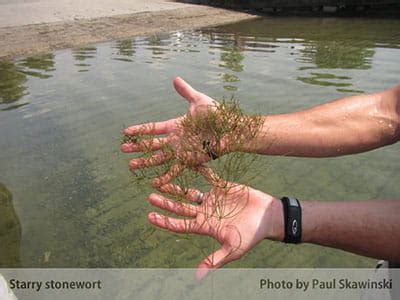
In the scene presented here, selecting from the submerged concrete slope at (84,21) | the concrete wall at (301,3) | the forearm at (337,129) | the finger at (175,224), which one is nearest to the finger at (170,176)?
the finger at (175,224)

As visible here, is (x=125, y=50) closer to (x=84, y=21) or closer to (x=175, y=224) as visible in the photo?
(x=84, y=21)

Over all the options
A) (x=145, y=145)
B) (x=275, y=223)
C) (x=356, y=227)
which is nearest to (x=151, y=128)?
(x=145, y=145)

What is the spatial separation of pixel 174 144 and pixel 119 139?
2483mm

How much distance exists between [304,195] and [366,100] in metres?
1.38

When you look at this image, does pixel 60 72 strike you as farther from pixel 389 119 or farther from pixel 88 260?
pixel 389 119

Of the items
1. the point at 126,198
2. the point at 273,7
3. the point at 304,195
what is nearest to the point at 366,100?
the point at 304,195

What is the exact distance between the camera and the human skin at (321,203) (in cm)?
178

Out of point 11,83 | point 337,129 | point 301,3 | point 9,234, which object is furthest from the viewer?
point 301,3

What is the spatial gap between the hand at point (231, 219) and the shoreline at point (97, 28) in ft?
30.3

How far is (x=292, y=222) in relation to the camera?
6.09ft

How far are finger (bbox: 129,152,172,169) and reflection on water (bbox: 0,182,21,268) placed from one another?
1473mm

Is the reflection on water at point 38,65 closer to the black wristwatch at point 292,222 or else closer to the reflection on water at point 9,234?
the reflection on water at point 9,234

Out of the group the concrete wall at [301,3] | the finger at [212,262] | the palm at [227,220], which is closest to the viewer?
the finger at [212,262]

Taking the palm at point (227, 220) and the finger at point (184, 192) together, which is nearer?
the palm at point (227, 220)
